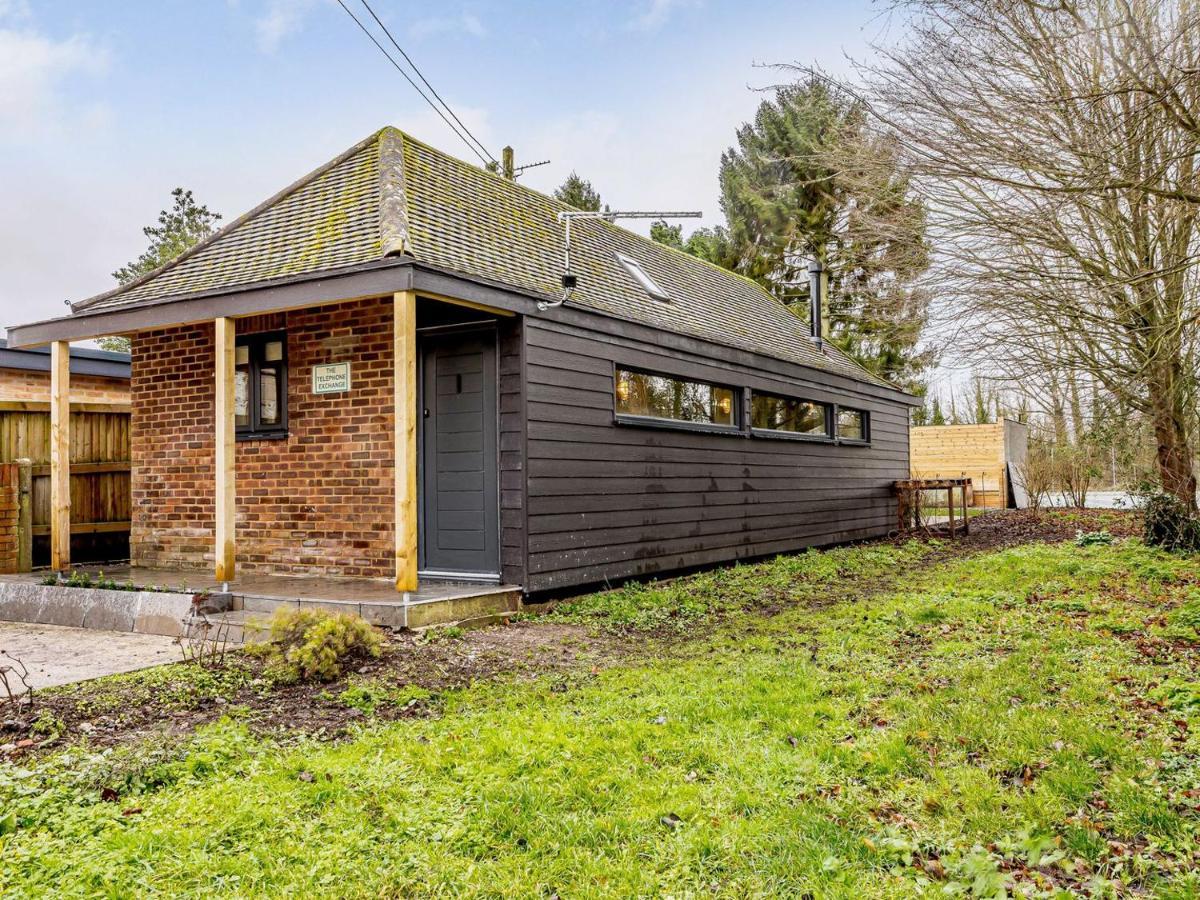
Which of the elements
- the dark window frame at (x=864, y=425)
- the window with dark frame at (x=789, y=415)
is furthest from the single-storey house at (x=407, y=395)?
the dark window frame at (x=864, y=425)

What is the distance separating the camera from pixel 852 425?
46.9 ft

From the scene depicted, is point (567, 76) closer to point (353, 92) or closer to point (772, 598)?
point (353, 92)

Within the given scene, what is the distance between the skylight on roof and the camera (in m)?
10.5

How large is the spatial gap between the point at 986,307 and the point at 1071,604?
2541 mm

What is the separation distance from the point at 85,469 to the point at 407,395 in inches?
210

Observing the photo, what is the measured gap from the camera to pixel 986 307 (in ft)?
23.2

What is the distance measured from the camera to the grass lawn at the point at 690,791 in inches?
95.3

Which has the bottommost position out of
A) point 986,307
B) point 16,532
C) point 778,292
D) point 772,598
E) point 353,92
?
point 772,598

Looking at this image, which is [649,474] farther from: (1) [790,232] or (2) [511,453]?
(1) [790,232]

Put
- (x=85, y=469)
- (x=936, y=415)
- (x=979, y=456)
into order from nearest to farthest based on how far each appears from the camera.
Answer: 1. (x=85, y=469)
2. (x=979, y=456)
3. (x=936, y=415)

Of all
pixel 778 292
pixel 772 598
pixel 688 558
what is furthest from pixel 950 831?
pixel 778 292

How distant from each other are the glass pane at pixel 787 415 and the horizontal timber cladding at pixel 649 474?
0.18 metres

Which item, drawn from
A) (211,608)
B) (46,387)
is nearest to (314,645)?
(211,608)

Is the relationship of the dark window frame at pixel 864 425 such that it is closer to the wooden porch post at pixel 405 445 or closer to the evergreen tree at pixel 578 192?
the wooden porch post at pixel 405 445
